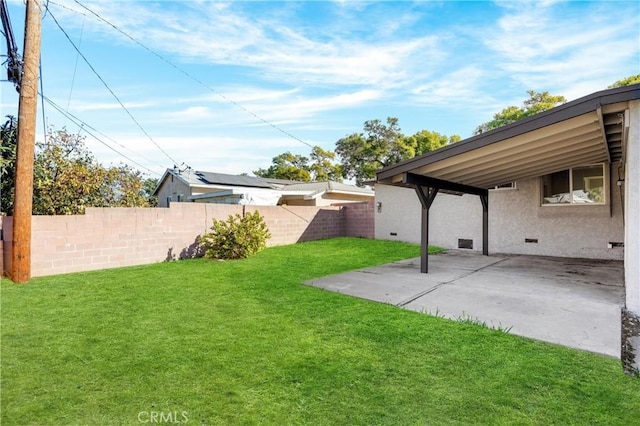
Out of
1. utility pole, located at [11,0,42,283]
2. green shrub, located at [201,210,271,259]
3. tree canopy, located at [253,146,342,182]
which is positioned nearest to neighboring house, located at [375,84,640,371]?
green shrub, located at [201,210,271,259]

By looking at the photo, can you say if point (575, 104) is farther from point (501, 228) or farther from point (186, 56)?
point (186, 56)

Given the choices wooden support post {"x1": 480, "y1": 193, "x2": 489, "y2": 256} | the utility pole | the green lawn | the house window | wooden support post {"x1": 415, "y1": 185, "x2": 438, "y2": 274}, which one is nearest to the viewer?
the green lawn

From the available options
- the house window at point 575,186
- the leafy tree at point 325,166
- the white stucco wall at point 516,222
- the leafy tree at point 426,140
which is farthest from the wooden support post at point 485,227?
the leafy tree at point 325,166

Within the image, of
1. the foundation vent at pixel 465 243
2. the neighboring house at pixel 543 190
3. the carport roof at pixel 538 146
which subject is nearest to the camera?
the neighboring house at pixel 543 190

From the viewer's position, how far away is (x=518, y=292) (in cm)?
550

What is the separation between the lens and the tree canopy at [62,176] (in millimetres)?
7801

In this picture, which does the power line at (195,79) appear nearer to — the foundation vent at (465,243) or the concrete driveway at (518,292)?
the concrete driveway at (518,292)

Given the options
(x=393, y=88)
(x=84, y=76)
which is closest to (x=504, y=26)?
(x=393, y=88)

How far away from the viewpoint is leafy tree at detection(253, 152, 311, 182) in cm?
3366

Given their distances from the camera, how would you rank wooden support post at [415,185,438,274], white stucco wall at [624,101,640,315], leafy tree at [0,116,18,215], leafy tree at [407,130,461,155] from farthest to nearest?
leafy tree at [407,130,461,155] → leafy tree at [0,116,18,215] → wooden support post at [415,185,438,274] → white stucco wall at [624,101,640,315]

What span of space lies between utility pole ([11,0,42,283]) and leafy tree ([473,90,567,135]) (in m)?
19.5

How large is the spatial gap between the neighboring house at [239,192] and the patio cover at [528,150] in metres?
8.86

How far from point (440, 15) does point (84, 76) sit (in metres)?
10.8

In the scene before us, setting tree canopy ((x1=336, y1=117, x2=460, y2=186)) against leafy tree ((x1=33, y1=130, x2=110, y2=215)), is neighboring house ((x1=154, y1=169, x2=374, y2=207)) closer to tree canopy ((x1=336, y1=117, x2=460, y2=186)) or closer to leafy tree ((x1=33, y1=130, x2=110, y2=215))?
leafy tree ((x1=33, y1=130, x2=110, y2=215))
